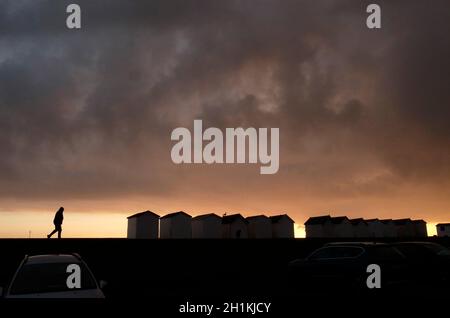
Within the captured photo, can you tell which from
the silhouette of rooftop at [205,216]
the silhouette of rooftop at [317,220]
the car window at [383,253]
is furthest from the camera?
the silhouette of rooftop at [317,220]

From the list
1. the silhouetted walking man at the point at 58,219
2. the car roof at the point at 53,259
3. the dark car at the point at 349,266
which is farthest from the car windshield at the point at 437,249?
the silhouetted walking man at the point at 58,219

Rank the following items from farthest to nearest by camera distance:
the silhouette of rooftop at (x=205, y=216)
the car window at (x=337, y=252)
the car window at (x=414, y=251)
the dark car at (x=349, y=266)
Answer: the silhouette of rooftop at (x=205, y=216) → the car window at (x=414, y=251) → the car window at (x=337, y=252) → the dark car at (x=349, y=266)

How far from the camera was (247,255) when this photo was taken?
28.9 m

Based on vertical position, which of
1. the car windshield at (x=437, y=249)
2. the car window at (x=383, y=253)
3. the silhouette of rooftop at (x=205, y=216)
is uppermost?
the silhouette of rooftop at (x=205, y=216)

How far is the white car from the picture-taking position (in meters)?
8.49

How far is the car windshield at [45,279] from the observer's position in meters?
8.72

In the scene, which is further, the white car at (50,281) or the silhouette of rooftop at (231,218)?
the silhouette of rooftop at (231,218)

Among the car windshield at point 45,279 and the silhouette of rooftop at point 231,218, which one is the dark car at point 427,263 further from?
Result: the silhouette of rooftop at point 231,218

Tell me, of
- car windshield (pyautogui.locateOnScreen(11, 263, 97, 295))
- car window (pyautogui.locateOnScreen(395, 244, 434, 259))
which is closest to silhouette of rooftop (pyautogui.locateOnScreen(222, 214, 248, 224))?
car window (pyautogui.locateOnScreen(395, 244, 434, 259))

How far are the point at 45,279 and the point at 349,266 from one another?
8555mm

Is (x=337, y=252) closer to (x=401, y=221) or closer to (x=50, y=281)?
(x=50, y=281)
